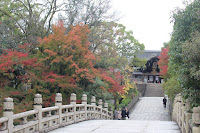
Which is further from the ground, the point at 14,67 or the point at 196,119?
the point at 14,67

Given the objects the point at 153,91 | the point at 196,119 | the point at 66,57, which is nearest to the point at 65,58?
the point at 66,57

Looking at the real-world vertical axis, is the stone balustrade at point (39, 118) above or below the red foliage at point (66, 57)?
below

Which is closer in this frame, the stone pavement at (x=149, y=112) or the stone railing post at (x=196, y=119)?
the stone railing post at (x=196, y=119)

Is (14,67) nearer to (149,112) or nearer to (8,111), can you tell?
(8,111)

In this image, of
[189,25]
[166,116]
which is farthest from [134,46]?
[189,25]

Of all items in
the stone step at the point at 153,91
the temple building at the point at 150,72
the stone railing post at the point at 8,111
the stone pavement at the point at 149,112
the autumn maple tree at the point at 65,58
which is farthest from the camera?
the temple building at the point at 150,72

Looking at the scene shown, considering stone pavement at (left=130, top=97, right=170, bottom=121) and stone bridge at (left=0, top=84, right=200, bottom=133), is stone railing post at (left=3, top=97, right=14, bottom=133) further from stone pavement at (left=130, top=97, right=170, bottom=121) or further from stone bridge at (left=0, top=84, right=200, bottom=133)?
stone pavement at (left=130, top=97, right=170, bottom=121)

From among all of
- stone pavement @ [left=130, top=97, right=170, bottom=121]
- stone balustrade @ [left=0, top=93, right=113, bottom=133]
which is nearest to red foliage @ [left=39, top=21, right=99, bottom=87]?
stone balustrade @ [left=0, top=93, right=113, bottom=133]

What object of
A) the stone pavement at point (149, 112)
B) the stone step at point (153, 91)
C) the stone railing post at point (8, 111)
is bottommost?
the stone pavement at point (149, 112)

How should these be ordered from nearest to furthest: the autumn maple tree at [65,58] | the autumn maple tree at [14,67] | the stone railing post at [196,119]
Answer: the stone railing post at [196,119], the autumn maple tree at [14,67], the autumn maple tree at [65,58]

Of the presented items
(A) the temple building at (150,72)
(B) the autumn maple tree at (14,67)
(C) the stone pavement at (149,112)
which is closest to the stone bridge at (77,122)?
(B) the autumn maple tree at (14,67)

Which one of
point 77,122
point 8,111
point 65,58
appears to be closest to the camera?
point 8,111

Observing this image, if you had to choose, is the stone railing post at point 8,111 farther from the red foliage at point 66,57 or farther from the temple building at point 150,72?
the temple building at point 150,72

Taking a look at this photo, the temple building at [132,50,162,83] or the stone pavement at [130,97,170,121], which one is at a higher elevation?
the temple building at [132,50,162,83]
